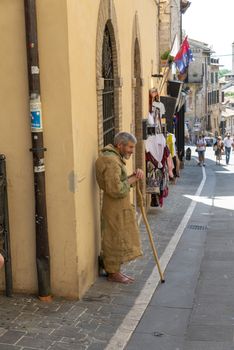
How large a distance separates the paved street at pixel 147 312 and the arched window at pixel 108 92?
73.4 inches

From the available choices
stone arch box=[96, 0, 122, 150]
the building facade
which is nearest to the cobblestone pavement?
stone arch box=[96, 0, 122, 150]

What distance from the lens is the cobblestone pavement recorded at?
15.4ft

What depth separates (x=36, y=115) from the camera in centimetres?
530

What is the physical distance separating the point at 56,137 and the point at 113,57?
2757 mm

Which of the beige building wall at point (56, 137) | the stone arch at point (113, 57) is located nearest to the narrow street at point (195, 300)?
the beige building wall at point (56, 137)

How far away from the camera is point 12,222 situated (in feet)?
18.8

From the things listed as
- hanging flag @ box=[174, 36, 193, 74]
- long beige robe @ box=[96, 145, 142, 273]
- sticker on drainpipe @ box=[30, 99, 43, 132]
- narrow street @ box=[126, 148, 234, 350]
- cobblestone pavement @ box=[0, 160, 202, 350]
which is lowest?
narrow street @ box=[126, 148, 234, 350]

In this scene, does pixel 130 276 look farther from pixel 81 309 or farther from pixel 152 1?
pixel 152 1

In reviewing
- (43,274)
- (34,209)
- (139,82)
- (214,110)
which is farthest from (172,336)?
(214,110)

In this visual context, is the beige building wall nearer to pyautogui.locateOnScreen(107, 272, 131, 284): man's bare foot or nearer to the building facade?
pyautogui.locateOnScreen(107, 272, 131, 284): man's bare foot

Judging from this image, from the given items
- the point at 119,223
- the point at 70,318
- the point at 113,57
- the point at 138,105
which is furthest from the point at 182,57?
the point at 70,318

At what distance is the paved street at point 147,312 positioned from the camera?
473cm

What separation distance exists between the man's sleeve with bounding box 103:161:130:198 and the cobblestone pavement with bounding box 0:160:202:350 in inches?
45.0

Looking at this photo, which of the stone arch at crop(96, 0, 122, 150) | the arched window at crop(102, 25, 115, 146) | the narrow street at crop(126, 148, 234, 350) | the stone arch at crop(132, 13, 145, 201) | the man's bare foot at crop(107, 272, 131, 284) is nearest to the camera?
the narrow street at crop(126, 148, 234, 350)
